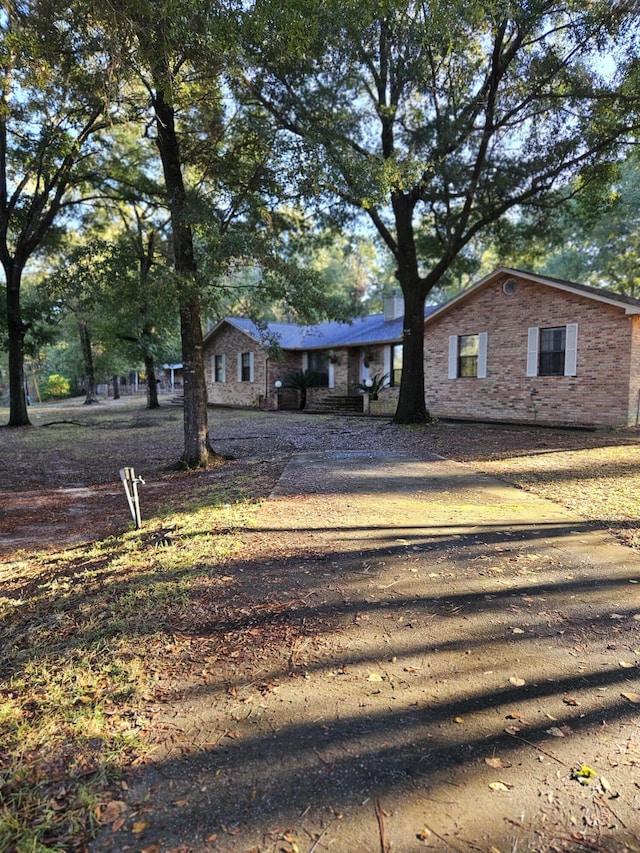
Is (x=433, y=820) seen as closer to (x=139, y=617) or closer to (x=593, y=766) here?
(x=593, y=766)

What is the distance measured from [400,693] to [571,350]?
12941 mm

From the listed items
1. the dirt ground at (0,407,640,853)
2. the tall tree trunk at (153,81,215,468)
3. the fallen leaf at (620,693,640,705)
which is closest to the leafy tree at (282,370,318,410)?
the tall tree trunk at (153,81,215,468)

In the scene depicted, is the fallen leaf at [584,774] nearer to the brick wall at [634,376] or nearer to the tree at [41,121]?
the tree at [41,121]

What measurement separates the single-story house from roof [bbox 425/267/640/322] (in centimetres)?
3

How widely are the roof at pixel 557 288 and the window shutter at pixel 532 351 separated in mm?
1281

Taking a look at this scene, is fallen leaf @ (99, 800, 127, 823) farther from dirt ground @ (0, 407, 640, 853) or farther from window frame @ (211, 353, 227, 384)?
window frame @ (211, 353, 227, 384)

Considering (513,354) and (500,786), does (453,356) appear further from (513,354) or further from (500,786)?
(500,786)

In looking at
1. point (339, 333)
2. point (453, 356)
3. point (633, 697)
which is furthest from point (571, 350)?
point (633, 697)

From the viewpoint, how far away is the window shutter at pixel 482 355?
595 inches

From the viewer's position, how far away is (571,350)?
13.1 meters

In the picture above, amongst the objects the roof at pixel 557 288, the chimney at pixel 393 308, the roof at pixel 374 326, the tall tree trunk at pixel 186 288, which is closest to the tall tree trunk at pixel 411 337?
the roof at pixel 374 326

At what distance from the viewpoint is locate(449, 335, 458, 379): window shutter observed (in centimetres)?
1605

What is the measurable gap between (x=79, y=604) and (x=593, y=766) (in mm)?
2917

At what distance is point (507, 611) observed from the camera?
9.75ft
